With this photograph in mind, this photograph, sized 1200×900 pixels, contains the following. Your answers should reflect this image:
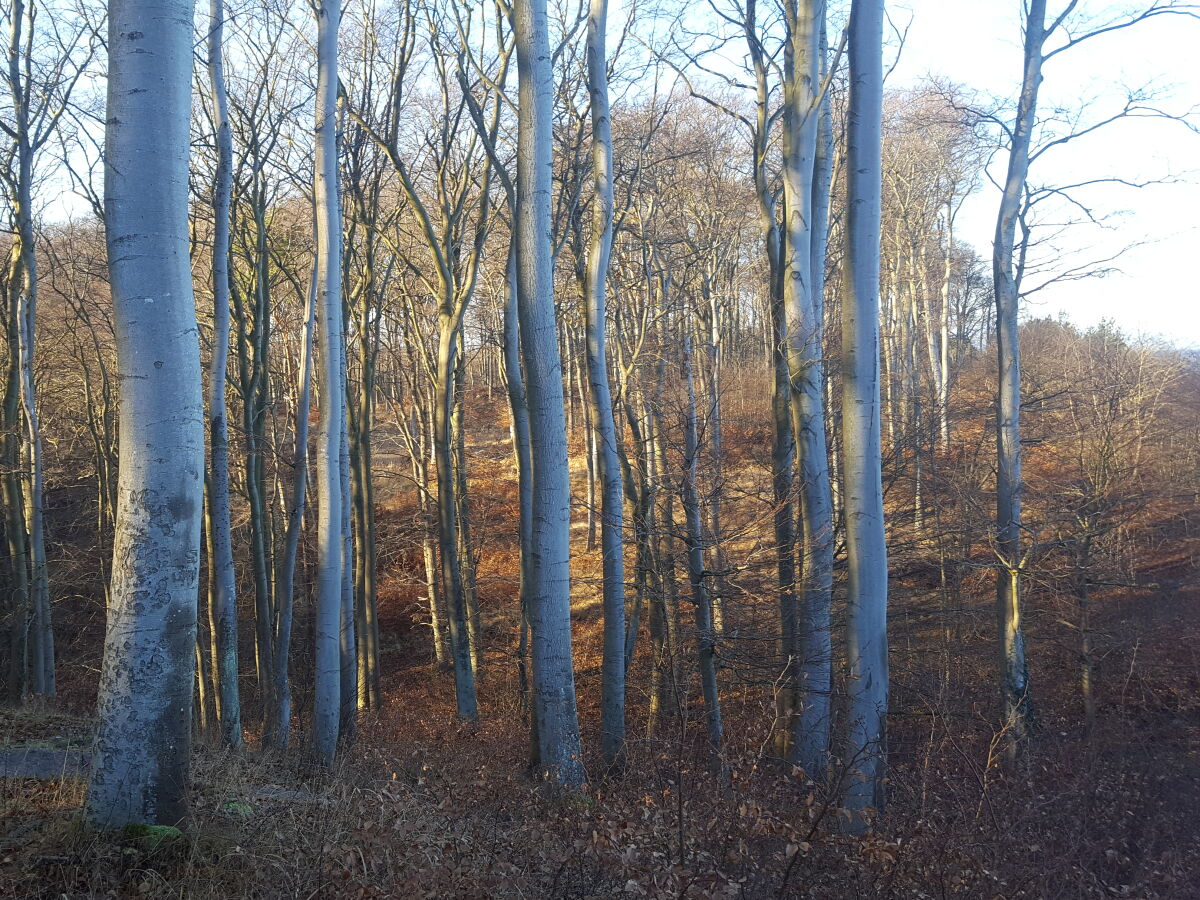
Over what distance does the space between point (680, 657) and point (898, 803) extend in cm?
261

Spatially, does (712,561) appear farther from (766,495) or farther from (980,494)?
(980,494)

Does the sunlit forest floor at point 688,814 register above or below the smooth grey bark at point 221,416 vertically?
below

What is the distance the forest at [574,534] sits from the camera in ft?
11.9

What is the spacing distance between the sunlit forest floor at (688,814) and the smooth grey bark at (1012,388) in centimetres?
90

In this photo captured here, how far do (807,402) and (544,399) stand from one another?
11.9 ft

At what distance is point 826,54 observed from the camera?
11.0 meters

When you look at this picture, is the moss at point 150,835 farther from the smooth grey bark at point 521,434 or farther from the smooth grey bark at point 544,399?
the smooth grey bark at point 521,434

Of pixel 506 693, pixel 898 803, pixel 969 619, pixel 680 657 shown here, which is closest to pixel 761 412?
pixel 969 619

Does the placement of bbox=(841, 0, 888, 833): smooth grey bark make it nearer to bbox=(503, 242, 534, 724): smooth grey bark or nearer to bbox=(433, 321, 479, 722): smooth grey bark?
bbox=(503, 242, 534, 724): smooth grey bark

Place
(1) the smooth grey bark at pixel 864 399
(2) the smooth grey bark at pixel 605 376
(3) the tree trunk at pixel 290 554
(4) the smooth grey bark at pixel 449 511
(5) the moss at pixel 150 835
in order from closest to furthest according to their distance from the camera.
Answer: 1. (5) the moss at pixel 150 835
2. (1) the smooth grey bark at pixel 864 399
3. (2) the smooth grey bark at pixel 605 376
4. (3) the tree trunk at pixel 290 554
5. (4) the smooth grey bark at pixel 449 511

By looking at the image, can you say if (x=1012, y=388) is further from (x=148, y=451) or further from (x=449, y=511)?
(x=148, y=451)

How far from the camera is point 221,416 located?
9.38 metres

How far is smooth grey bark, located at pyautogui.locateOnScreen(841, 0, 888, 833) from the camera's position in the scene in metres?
6.85

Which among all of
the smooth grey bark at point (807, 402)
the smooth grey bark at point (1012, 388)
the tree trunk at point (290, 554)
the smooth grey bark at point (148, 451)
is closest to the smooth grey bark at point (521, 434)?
the tree trunk at point (290, 554)
